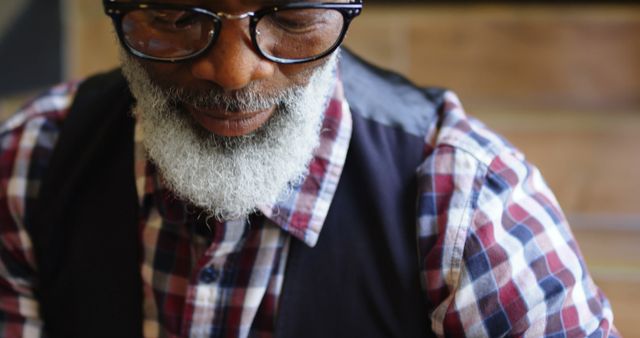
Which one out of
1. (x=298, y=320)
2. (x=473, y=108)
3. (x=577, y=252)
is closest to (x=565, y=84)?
(x=473, y=108)

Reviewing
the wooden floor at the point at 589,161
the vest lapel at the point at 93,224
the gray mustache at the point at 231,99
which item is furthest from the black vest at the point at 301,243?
the wooden floor at the point at 589,161

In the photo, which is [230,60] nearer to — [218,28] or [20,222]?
[218,28]

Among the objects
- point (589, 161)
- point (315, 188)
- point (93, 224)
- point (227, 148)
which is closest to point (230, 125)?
point (227, 148)

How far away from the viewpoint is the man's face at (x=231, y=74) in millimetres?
676

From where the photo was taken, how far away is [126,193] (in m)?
0.90

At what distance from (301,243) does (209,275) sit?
11 cm

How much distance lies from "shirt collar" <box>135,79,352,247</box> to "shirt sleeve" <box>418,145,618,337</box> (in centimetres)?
10

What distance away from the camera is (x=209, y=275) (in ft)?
2.77

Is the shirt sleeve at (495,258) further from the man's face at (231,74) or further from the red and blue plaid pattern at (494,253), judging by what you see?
the man's face at (231,74)

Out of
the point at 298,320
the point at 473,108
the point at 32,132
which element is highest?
the point at 32,132

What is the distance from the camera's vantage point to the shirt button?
84cm

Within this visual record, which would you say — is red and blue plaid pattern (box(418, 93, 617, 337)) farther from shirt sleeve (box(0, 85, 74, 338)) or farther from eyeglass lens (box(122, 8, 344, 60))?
shirt sleeve (box(0, 85, 74, 338))

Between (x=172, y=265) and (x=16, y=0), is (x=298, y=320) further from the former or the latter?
(x=16, y=0)

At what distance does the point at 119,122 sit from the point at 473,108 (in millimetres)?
1317
